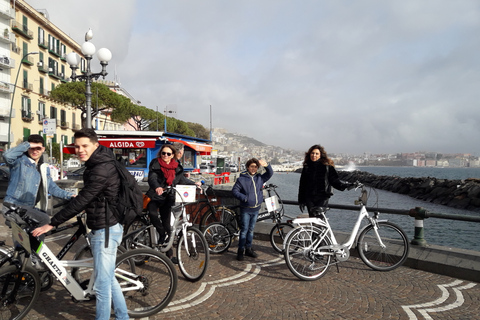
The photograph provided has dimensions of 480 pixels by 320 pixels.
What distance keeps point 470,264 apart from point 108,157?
4849mm

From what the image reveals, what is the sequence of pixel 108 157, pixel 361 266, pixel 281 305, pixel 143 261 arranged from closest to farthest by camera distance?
pixel 108 157 → pixel 143 261 → pixel 281 305 → pixel 361 266

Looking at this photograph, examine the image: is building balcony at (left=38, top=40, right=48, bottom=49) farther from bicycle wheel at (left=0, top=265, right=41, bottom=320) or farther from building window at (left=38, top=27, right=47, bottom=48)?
bicycle wheel at (left=0, top=265, right=41, bottom=320)

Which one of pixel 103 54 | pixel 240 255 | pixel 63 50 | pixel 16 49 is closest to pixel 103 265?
pixel 240 255

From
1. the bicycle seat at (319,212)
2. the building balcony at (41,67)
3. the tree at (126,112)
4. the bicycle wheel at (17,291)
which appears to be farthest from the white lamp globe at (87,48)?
the building balcony at (41,67)

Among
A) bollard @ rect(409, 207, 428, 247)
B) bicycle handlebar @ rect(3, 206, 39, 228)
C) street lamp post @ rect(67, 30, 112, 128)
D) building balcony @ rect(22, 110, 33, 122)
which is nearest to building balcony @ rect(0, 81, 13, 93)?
building balcony @ rect(22, 110, 33, 122)

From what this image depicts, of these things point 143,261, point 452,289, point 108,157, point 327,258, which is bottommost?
point 452,289

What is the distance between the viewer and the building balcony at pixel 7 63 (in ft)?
117

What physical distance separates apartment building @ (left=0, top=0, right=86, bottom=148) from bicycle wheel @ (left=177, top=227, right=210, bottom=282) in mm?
35425

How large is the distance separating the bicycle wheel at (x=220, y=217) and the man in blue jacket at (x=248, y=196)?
53cm

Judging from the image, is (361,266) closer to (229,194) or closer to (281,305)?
(281,305)

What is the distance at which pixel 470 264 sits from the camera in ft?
15.5

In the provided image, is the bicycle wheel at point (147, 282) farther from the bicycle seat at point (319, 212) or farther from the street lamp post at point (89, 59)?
the street lamp post at point (89, 59)

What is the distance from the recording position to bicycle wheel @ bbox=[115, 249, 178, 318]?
338 cm

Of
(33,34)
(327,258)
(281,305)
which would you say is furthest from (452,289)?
(33,34)
